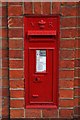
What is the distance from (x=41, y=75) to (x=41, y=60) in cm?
20

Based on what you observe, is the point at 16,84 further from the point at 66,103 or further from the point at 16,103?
the point at 66,103

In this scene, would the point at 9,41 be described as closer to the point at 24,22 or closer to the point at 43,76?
the point at 24,22

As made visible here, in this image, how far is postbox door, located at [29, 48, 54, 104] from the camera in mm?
3516

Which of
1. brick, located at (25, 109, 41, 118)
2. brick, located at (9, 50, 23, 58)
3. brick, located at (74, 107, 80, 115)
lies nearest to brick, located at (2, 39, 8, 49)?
brick, located at (9, 50, 23, 58)

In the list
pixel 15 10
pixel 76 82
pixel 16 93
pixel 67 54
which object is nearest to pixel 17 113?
pixel 16 93

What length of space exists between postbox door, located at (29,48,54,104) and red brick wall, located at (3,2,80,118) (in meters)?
0.11

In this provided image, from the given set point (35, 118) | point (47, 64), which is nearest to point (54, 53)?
point (47, 64)

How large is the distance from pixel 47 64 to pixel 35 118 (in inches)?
29.7

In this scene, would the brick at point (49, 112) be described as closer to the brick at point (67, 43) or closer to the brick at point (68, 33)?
the brick at point (67, 43)

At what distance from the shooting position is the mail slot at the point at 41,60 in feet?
11.4

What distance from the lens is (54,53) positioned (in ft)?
11.5

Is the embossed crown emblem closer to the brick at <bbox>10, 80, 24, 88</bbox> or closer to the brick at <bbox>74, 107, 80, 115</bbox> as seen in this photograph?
the brick at <bbox>10, 80, 24, 88</bbox>

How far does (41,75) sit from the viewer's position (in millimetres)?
3570

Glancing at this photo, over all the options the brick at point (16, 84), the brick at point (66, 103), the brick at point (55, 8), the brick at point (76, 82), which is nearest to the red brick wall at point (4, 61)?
the brick at point (16, 84)
